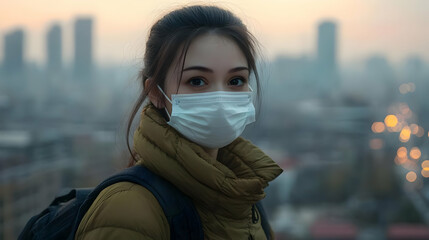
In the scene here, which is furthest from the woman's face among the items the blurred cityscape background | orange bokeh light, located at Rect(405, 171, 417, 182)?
orange bokeh light, located at Rect(405, 171, 417, 182)

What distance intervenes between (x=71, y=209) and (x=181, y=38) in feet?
1.06

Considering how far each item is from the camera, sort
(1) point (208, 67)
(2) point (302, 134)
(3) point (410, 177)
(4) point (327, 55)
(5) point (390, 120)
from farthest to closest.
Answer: (2) point (302, 134), (5) point (390, 120), (4) point (327, 55), (3) point (410, 177), (1) point (208, 67)

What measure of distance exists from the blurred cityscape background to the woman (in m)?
7.45

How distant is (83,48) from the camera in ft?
32.7

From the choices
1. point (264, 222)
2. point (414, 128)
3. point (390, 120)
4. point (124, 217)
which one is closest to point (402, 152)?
point (390, 120)

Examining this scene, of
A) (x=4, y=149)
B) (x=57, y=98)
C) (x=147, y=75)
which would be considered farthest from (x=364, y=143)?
(x=147, y=75)

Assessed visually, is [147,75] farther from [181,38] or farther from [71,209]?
[71,209]

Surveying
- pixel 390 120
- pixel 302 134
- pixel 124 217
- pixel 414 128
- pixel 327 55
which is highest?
pixel 124 217

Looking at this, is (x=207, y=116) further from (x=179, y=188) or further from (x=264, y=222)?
(x=264, y=222)

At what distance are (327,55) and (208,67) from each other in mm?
12075

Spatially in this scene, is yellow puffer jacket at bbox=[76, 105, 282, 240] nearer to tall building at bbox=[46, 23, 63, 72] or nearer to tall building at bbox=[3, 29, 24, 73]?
tall building at bbox=[3, 29, 24, 73]

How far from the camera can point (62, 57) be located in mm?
10758

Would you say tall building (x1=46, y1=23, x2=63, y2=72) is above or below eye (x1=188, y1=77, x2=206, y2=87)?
below

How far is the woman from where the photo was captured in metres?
0.67
